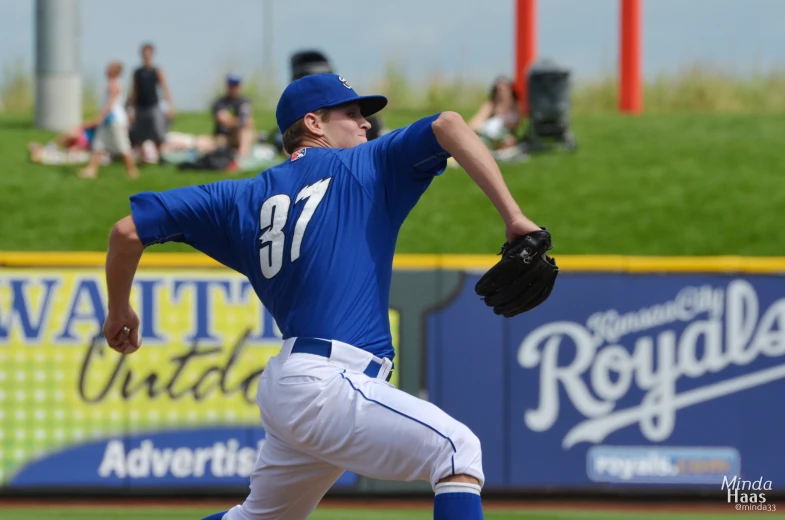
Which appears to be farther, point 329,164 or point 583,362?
point 583,362

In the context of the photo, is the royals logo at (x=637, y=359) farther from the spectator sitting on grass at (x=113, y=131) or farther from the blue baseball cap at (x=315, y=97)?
the spectator sitting on grass at (x=113, y=131)

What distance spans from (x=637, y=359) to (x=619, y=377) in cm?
18

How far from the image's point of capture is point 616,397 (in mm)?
8680

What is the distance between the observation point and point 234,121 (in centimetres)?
1348

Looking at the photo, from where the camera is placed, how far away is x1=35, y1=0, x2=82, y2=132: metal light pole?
674 inches

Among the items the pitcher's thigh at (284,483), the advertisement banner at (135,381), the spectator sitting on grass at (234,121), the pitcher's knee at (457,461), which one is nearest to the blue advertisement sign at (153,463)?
the advertisement banner at (135,381)

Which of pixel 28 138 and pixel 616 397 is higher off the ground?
pixel 28 138

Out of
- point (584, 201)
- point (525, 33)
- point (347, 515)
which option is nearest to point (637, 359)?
point (347, 515)

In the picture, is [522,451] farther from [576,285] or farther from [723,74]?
[723,74]

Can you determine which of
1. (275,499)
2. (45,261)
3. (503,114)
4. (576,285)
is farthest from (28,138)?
(275,499)

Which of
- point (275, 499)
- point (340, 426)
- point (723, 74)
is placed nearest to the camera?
point (340, 426)

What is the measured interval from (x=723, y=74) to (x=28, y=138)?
Result: 38.7 ft

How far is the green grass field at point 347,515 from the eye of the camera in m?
7.77

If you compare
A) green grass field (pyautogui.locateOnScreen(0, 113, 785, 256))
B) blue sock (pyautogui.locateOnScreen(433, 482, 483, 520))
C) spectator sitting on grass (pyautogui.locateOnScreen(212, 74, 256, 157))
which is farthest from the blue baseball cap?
spectator sitting on grass (pyautogui.locateOnScreen(212, 74, 256, 157))
